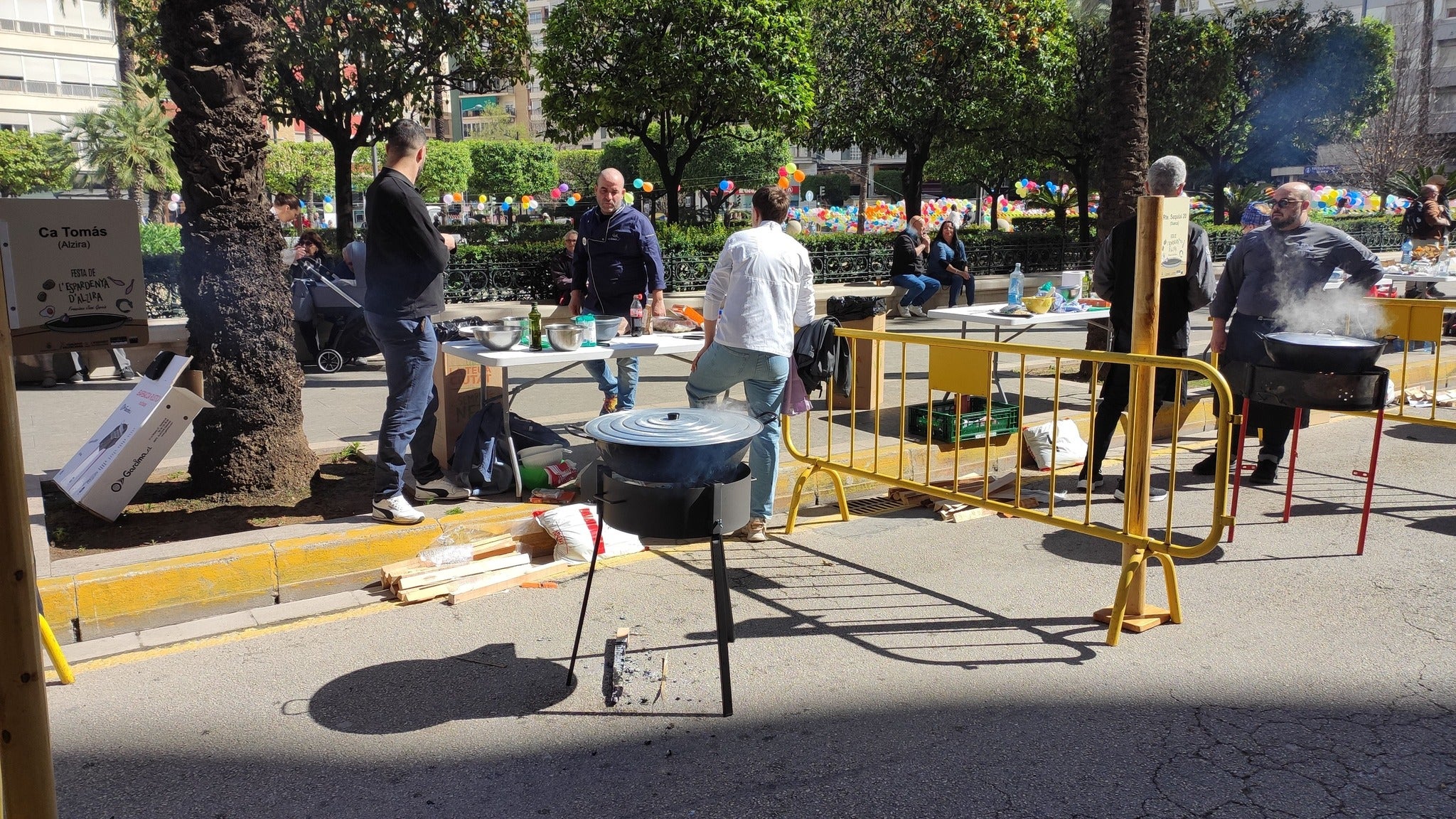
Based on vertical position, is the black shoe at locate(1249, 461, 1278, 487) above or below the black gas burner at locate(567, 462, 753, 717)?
below

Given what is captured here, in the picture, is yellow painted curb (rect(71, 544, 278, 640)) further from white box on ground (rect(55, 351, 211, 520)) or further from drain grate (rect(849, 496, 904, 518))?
drain grate (rect(849, 496, 904, 518))

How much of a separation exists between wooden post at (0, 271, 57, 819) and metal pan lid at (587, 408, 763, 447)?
2057 mm

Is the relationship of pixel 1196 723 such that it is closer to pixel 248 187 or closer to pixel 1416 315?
pixel 1416 315

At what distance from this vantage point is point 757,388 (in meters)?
5.90

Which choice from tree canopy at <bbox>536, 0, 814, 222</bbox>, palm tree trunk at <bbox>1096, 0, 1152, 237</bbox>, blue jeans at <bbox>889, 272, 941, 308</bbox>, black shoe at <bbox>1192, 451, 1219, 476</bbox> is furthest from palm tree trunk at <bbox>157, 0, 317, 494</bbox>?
tree canopy at <bbox>536, 0, 814, 222</bbox>

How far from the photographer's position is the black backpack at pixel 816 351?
6.10m

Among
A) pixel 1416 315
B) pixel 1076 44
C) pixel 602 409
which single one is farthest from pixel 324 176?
pixel 1416 315

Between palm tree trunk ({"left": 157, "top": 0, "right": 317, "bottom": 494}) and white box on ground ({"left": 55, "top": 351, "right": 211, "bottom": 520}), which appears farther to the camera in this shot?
palm tree trunk ({"left": 157, "top": 0, "right": 317, "bottom": 494})

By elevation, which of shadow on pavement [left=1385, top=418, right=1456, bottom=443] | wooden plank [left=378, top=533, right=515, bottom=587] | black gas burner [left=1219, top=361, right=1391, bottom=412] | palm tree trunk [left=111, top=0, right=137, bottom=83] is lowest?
wooden plank [left=378, top=533, right=515, bottom=587]

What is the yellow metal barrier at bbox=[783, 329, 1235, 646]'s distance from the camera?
456cm

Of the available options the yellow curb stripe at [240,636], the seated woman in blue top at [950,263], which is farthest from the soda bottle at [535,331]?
the seated woman in blue top at [950,263]

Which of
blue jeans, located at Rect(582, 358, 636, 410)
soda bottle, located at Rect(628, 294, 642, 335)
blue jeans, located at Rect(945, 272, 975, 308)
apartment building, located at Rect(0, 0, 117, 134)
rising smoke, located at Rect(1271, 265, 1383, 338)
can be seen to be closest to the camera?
rising smoke, located at Rect(1271, 265, 1383, 338)

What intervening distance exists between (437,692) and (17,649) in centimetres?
221

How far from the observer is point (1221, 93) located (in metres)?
25.4
